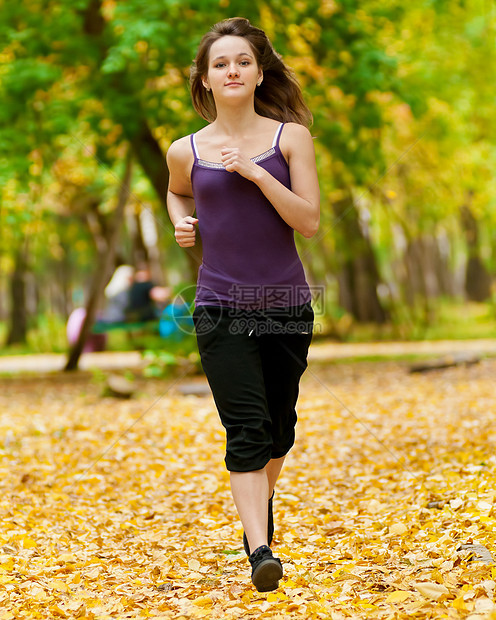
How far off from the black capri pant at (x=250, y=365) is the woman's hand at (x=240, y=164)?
19.8 inches

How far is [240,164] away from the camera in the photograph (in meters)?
2.83

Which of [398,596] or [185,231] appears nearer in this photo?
[398,596]

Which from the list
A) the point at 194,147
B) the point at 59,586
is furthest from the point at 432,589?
the point at 194,147

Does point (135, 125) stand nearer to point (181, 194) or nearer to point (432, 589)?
point (181, 194)

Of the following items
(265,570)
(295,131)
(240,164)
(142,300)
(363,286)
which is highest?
(295,131)

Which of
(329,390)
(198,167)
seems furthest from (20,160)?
(198,167)

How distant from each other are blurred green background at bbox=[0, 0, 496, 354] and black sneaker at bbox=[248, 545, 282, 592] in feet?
20.9

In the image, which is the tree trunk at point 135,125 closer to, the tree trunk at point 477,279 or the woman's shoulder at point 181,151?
the woman's shoulder at point 181,151

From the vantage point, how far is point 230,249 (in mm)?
2982

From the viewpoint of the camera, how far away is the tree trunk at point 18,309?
22.3 m

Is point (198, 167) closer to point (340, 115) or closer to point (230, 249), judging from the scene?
point (230, 249)

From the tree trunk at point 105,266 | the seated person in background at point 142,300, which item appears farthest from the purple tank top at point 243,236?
the seated person in background at point 142,300

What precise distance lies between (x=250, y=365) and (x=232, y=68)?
1112mm

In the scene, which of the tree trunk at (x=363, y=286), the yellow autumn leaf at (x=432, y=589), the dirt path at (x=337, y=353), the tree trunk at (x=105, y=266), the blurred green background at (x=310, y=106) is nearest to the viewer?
the yellow autumn leaf at (x=432, y=589)
